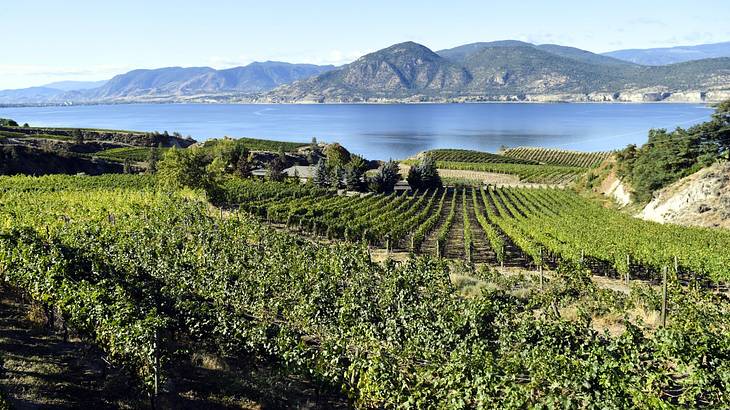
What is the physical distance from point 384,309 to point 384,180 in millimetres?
55733

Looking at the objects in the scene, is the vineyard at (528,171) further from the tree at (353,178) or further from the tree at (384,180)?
the tree at (353,178)

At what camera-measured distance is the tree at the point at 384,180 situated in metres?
71.3

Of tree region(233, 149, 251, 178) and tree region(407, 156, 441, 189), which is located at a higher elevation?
tree region(233, 149, 251, 178)

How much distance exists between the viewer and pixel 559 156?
458ft

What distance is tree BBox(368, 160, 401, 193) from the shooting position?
71.3m

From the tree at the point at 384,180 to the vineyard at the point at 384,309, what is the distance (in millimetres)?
32538

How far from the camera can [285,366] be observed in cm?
1441

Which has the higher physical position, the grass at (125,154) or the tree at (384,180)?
the grass at (125,154)

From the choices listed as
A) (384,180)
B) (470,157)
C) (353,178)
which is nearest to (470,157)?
(470,157)

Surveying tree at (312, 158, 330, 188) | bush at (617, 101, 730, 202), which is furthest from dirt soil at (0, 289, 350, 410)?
tree at (312, 158, 330, 188)

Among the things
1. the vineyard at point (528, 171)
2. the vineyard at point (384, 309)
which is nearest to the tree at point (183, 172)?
the vineyard at point (384, 309)

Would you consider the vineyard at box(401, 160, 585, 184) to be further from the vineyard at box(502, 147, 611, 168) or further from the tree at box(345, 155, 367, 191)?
the tree at box(345, 155, 367, 191)

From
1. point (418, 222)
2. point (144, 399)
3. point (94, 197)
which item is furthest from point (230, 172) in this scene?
point (144, 399)

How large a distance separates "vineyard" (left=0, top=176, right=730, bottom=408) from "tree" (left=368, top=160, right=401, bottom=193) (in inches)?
1281
